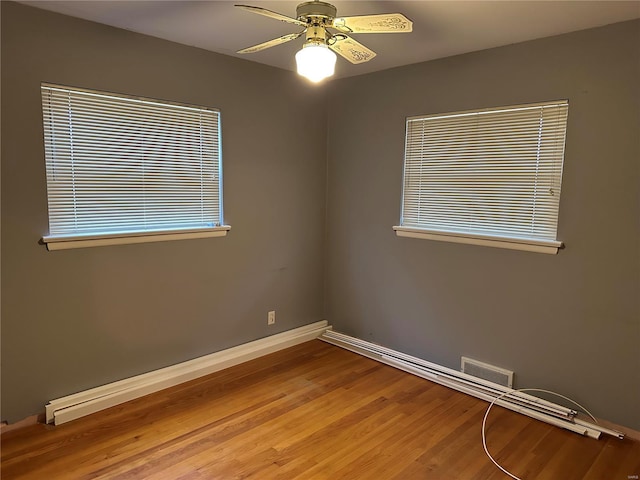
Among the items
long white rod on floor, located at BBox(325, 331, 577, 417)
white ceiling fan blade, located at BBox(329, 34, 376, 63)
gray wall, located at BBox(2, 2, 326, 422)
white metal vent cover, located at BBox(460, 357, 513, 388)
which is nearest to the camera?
white ceiling fan blade, located at BBox(329, 34, 376, 63)

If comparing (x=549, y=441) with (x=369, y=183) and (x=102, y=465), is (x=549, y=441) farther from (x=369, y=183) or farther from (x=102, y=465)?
(x=102, y=465)

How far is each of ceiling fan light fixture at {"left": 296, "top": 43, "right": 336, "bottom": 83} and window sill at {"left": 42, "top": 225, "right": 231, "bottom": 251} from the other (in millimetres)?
1542

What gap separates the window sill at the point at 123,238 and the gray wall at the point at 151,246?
0.15ft

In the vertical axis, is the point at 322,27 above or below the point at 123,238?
above

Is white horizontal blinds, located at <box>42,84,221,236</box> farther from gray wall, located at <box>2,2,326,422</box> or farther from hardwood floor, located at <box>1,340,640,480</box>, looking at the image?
hardwood floor, located at <box>1,340,640,480</box>

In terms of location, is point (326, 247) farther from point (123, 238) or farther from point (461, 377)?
point (123, 238)

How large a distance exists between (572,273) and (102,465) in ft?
9.37

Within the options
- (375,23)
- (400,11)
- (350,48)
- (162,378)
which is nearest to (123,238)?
(162,378)

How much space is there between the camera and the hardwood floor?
2.19m

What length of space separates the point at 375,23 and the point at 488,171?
1466 millimetres

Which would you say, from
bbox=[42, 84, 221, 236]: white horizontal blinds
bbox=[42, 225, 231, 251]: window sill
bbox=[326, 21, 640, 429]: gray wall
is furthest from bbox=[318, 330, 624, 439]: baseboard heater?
bbox=[42, 84, 221, 236]: white horizontal blinds

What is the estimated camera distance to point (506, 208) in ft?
9.45

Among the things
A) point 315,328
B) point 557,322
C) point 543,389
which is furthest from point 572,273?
point 315,328

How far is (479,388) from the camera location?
2973 millimetres
